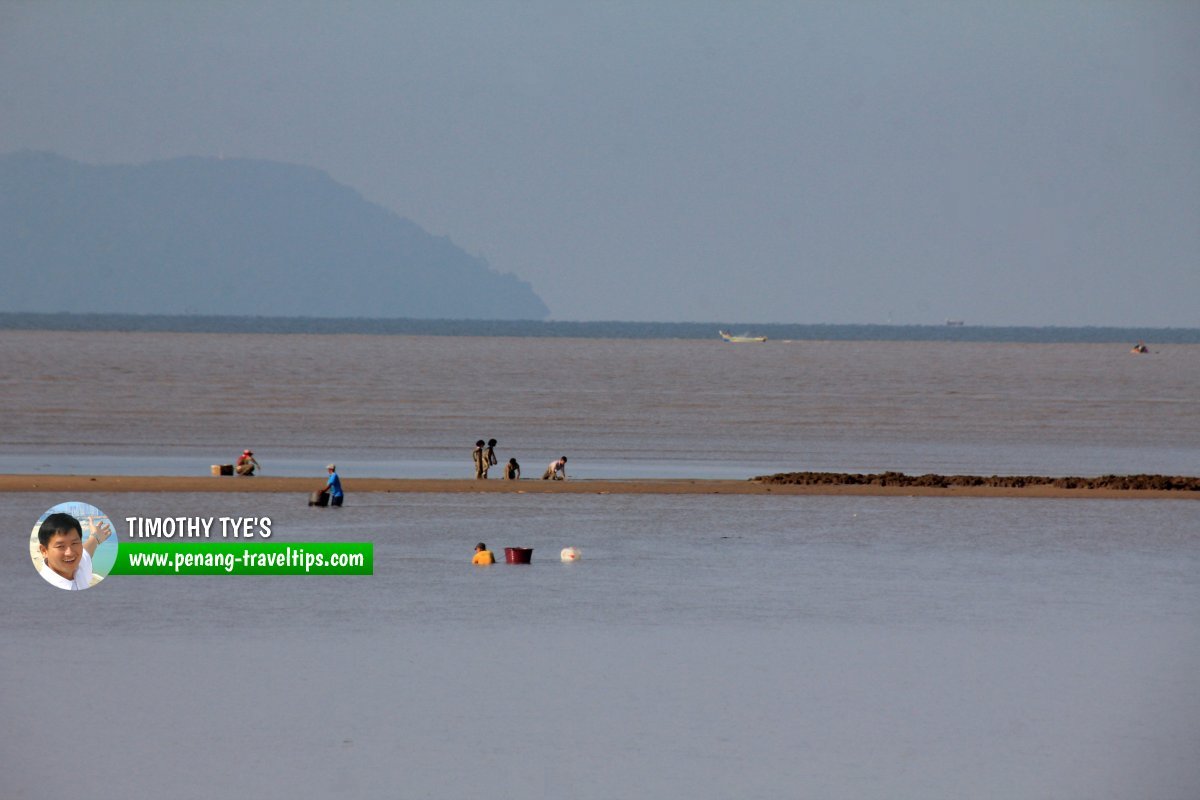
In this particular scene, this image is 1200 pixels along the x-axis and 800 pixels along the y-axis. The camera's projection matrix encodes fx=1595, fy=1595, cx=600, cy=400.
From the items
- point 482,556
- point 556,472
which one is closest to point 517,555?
point 482,556

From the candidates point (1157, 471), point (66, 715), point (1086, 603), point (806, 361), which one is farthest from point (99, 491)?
point (806, 361)

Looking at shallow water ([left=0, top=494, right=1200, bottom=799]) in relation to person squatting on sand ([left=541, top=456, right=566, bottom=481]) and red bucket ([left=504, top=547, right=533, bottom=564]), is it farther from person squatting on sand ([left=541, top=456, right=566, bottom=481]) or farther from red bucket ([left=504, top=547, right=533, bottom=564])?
person squatting on sand ([left=541, top=456, right=566, bottom=481])

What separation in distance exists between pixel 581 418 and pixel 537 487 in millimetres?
27864

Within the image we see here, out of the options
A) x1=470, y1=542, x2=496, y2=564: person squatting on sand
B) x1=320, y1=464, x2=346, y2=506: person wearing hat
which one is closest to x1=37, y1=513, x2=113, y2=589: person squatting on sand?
x1=320, y1=464, x2=346, y2=506: person wearing hat

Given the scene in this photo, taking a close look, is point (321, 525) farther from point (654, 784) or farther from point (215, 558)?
point (654, 784)

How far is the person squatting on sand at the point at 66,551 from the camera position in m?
27.1

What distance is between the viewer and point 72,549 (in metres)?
28.1

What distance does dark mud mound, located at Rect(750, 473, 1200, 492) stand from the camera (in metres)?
43.8

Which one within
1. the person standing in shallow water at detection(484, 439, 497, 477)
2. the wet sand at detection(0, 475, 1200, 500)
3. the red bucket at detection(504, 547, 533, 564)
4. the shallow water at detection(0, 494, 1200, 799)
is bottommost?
the shallow water at detection(0, 494, 1200, 799)

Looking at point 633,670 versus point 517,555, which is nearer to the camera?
point 633,670

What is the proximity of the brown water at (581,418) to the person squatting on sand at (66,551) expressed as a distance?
524 inches

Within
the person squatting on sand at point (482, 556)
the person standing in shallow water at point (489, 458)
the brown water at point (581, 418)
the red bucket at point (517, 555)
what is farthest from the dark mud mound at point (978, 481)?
the person squatting on sand at point (482, 556)

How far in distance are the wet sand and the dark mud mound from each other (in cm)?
19

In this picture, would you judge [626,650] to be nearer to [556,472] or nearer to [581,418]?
[556,472]
